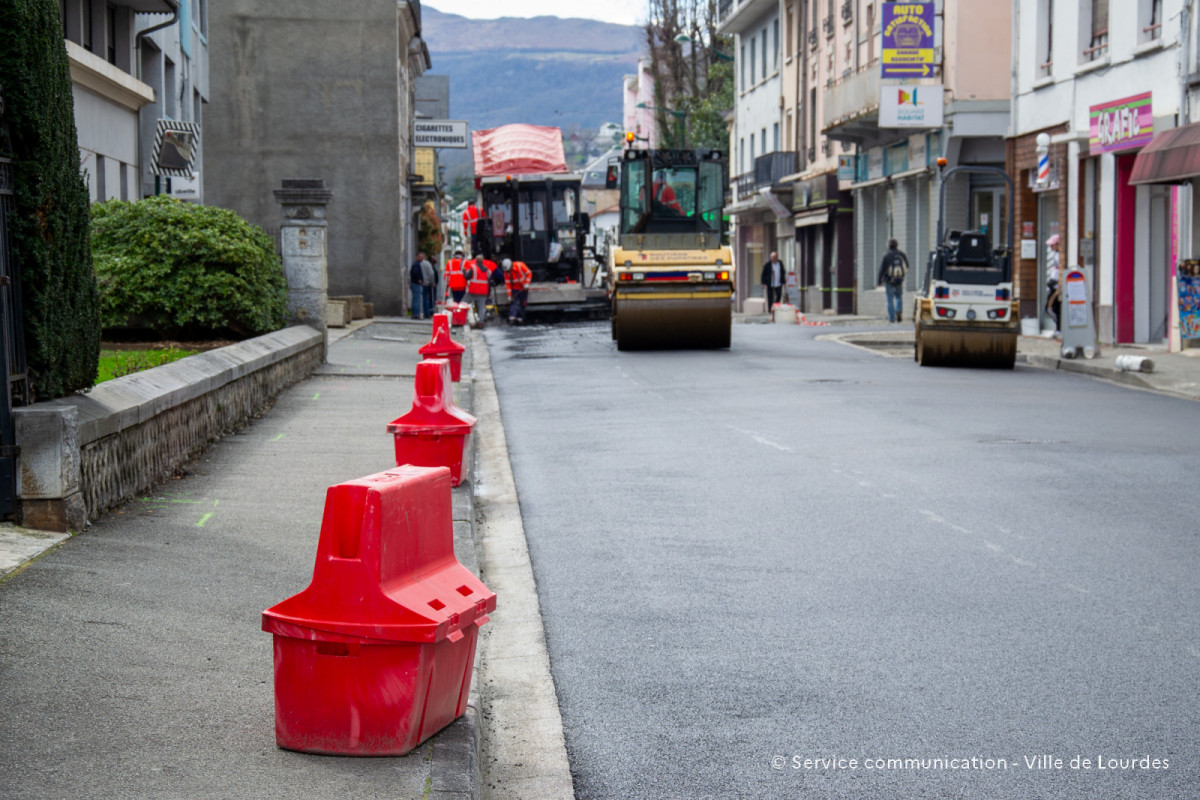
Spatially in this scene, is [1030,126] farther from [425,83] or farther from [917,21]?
[425,83]

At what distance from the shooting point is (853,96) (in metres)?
38.8

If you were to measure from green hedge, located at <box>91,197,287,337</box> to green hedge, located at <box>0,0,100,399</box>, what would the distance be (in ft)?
27.1

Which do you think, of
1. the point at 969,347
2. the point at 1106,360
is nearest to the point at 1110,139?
the point at 1106,360

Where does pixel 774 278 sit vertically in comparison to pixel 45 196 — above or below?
below

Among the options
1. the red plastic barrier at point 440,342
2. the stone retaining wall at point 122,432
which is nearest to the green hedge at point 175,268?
the red plastic barrier at point 440,342

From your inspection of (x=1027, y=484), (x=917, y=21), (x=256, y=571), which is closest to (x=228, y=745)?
(x=256, y=571)

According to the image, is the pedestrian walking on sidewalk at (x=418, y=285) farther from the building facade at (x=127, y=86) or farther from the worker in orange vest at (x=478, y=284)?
the building facade at (x=127, y=86)

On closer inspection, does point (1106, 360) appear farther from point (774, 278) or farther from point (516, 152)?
point (774, 278)

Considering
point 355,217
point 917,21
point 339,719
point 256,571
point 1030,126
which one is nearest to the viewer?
point 339,719

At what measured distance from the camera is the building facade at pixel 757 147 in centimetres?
5253

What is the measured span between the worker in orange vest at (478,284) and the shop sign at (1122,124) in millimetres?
13214

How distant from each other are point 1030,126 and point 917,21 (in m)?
Result: 5.51

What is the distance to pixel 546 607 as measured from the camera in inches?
262

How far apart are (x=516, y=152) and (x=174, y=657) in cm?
3654
